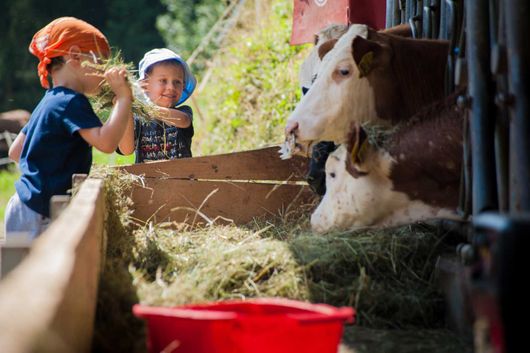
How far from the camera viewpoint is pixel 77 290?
9.01ft

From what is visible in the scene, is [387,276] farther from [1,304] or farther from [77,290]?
[1,304]

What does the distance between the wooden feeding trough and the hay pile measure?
0.25 meters

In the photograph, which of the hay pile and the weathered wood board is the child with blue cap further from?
the hay pile

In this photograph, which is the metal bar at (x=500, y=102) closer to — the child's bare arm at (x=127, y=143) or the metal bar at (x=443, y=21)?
the metal bar at (x=443, y=21)

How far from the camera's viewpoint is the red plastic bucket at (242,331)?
2762 mm

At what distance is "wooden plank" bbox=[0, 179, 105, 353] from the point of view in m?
1.96

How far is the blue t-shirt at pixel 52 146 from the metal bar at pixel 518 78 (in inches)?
81.8

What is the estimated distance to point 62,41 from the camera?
16.1 ft

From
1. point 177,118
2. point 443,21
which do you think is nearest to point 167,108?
point 177,118

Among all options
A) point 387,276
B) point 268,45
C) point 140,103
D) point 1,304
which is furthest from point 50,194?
point 268,45

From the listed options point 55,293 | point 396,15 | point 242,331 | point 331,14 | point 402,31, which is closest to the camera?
point 55,293

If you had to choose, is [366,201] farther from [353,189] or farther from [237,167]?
[237,167]

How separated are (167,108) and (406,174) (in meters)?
2.31

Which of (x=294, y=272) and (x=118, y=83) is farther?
(x=118, y=83)
